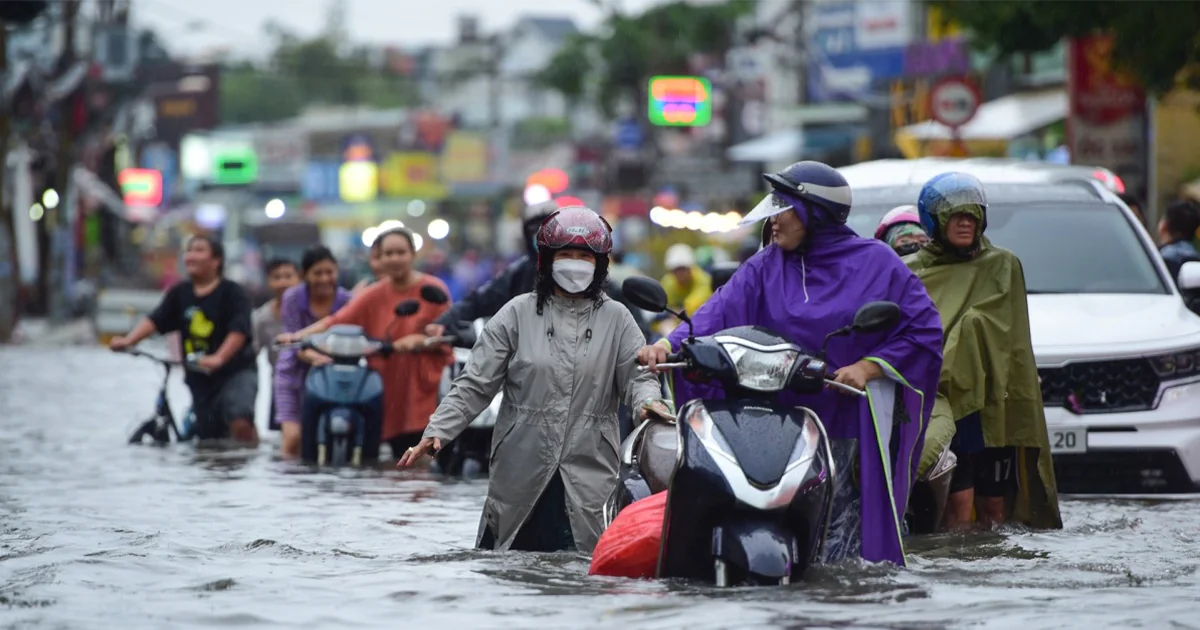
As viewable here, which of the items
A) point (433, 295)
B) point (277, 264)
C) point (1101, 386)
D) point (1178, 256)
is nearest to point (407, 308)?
point (433, 295)

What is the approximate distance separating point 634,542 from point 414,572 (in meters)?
1.27

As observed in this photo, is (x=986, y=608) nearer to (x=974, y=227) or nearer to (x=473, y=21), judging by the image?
(x=974, y=227)

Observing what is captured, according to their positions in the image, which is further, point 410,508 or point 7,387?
point 7,387

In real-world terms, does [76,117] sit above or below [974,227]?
above

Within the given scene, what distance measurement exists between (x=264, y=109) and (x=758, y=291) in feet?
496

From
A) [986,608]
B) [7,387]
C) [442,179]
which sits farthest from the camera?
[442,179]

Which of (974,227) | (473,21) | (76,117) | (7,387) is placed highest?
(473,21)

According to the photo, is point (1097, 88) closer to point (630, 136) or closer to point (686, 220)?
point (686, 220)

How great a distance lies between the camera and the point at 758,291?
7.66 meters

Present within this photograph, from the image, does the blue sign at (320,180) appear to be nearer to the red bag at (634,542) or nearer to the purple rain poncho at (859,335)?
the purple rain poncho at (859,335)

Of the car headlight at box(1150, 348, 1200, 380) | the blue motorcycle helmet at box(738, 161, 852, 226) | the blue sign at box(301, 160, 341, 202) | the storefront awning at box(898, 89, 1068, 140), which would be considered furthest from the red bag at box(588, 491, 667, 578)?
the blue sign at box(301, 160, 341, 202)

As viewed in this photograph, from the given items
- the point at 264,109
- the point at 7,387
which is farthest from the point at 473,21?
the point at 7,387

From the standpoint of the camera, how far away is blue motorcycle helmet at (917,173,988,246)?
9281mm

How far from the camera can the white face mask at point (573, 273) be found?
811 centimetres
